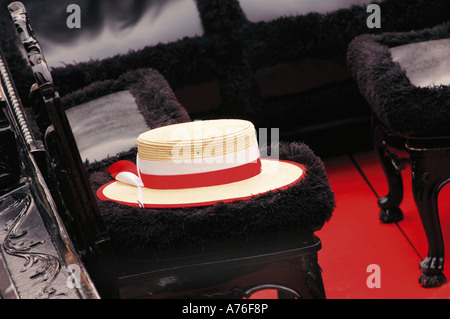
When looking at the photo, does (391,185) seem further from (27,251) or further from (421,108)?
(27,251)

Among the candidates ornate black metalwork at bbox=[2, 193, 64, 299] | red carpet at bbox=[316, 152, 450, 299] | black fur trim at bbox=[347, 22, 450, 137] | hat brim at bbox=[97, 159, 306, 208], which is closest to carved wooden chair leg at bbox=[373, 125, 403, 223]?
red carpet at bbox=[316, 152, 450, 299]

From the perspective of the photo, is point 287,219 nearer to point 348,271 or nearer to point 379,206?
point 348,271

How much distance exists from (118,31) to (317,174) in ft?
3.11

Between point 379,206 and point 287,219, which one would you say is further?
point 379,206

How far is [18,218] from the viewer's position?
70 centimetres

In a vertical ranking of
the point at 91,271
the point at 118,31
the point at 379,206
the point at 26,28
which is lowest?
the point at 379,206

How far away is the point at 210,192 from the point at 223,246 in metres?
0.08

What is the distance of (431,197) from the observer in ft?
3.46

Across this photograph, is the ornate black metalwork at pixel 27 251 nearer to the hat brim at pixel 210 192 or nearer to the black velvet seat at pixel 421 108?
the hat brim at pixel 210 192

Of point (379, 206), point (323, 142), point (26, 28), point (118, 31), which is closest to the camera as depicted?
point (26, 28)

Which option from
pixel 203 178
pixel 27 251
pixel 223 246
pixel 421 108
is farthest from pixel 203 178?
pixel 421 108

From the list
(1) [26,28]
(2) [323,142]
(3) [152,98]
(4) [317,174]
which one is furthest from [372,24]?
(1) [26,28]

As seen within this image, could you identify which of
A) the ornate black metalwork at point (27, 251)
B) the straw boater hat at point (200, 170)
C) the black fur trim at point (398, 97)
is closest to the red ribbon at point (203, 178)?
the straw boater hat at point (200, 170)

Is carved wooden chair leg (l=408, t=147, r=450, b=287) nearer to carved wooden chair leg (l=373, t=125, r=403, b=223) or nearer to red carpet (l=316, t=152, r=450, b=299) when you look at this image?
red carpet (l=316, t=152, r=450, b=299)
